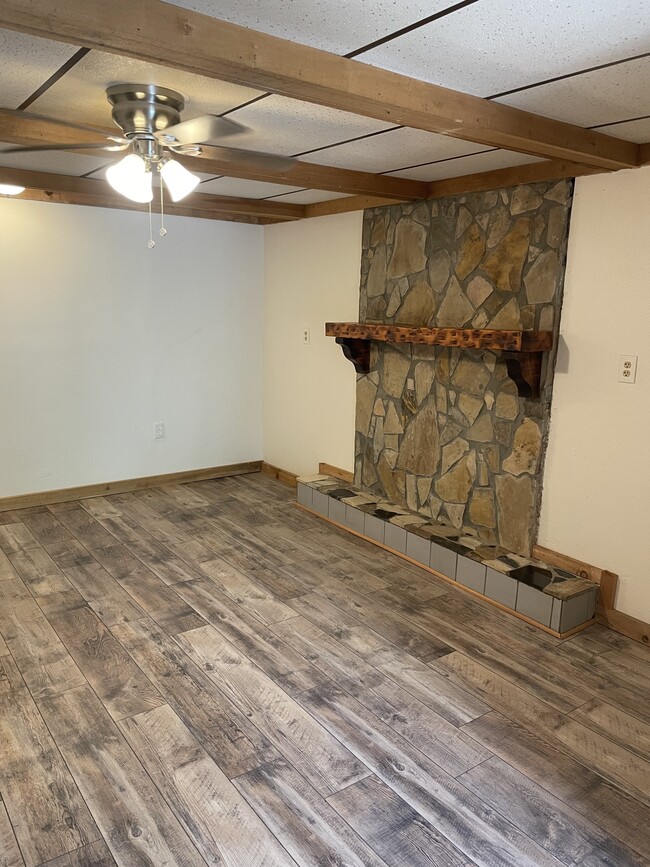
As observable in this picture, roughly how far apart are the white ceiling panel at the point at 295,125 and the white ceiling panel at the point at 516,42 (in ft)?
1.66

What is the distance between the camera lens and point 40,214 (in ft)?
14.1

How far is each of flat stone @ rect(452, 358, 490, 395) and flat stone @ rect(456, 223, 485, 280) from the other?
1.63ft

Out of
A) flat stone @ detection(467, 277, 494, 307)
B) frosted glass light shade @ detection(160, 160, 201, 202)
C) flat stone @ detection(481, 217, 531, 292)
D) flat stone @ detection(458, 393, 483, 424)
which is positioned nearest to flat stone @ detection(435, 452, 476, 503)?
flat stone @ detection(458, 393, 483, 424)

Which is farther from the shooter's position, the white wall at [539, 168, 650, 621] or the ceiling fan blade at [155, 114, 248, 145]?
the white wall at [539, 168, 650, 621]

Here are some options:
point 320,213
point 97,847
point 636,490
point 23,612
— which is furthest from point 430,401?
point 97,847

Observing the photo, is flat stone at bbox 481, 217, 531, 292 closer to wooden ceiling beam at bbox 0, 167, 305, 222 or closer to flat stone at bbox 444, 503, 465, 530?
flat stone at bbox 444, 503, 465, 530

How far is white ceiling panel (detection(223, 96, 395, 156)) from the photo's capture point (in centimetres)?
226

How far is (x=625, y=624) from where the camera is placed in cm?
301

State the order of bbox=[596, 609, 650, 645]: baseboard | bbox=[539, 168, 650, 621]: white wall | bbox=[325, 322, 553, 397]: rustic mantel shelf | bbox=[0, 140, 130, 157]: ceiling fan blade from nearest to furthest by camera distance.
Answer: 1. bbox=[0, 140, 130, 157]: ceiling fan blade
2. bbox=[539, 168, 650, 621]: white wall
3. bbox=[596, 609, 650, 645]: baseboard
4. bbox=[325, 322, 553, 397]: rustic mantel shelf

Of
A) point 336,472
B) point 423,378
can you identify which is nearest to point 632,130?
point 423,378

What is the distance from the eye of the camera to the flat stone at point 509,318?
132 inches

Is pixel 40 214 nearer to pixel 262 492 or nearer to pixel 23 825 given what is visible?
pixel 262 492

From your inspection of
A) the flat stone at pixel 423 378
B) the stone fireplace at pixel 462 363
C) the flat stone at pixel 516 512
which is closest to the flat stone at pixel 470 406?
the stone fireplace at pixel 462 363

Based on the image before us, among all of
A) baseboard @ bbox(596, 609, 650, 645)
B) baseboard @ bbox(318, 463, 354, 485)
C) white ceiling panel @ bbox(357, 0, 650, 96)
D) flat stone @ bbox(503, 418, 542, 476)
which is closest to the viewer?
white ceiling panel @ bbox(357, 0, 650, 96)
